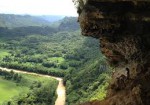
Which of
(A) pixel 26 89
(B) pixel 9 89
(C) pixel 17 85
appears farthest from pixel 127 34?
(C) pixel 17 85

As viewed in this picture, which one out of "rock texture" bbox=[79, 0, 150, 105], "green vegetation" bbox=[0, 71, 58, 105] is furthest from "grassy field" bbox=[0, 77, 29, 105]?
"rock texture" bbox=[79, 0, 150, 105]

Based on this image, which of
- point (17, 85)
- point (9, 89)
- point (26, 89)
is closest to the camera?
point (26, 89)

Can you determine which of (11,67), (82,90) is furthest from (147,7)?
(11,67)

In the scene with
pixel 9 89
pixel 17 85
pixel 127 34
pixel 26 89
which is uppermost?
pixel 127 34

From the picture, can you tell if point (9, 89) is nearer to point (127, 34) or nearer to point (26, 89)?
point (26, 89)

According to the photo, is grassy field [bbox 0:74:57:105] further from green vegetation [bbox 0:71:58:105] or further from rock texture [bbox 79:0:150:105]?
rock texture [bbox 79:0:150:105]

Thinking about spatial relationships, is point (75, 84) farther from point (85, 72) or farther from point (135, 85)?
point (135, 85)
